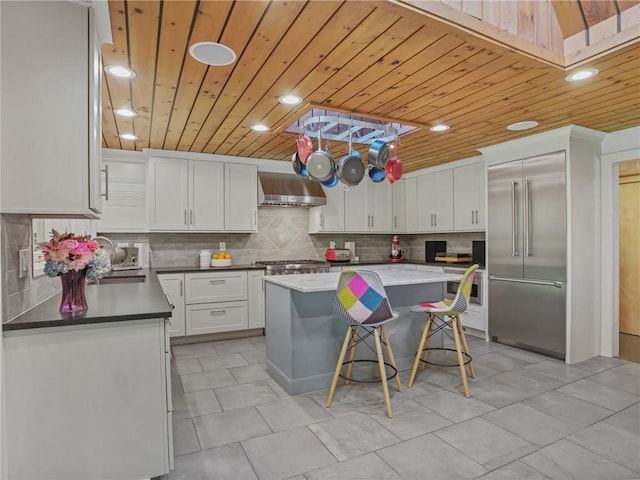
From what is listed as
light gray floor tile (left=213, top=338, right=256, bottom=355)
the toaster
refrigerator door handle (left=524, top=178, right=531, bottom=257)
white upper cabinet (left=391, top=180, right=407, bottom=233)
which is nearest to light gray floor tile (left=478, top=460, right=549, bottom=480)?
refrigerator door handle (left=524, top=178, right=531, bottom=257)

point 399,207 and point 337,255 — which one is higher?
point 399,207

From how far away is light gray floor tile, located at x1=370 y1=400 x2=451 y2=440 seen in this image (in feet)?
7.81

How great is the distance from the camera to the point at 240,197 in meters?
5.00

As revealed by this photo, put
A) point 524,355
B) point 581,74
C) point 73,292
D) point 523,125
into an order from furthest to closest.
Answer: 1. point 524,355
2. point 523,125
3. point 581,74
4. point 73,292

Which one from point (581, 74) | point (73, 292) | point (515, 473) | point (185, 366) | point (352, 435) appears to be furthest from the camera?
point (185, 366)

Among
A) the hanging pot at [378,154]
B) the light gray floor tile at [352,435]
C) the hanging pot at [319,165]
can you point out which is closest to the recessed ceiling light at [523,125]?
the hanging pot at [378,154]

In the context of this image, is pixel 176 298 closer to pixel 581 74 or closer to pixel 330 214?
pixel 330 214

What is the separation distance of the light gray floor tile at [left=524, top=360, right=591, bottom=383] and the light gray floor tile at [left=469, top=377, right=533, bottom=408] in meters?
0.56

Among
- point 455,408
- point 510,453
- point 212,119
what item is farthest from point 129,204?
point 510,453

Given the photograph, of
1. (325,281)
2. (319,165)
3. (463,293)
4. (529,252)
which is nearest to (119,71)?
(319,165)

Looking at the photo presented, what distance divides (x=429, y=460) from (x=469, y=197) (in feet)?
12.3

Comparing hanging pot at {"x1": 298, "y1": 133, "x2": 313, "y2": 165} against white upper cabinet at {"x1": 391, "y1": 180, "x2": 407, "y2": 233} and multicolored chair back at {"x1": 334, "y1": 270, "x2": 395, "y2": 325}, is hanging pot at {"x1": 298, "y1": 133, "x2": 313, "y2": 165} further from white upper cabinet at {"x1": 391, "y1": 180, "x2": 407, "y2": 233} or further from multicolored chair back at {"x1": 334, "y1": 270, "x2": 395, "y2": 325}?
white upper cabinet at {"x1": 391, "y1": 180, "x2": 407, "y2": 233}

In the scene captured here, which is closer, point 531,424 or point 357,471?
point 357,471

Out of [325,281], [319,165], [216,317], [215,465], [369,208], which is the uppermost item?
[319,165]
